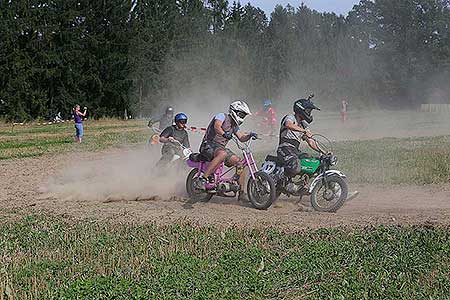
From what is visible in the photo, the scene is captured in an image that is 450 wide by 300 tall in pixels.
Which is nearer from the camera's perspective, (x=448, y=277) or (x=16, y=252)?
(x=448, y=277)

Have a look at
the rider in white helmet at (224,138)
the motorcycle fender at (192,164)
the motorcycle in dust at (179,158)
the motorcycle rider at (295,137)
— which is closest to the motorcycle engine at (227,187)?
the rider in white helmet at (224,138)

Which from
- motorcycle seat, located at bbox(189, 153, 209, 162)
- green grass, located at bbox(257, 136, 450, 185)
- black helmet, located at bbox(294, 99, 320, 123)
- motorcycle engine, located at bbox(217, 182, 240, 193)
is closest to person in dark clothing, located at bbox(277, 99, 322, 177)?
black helmet, located at bbox(294, 99, 320, 123)

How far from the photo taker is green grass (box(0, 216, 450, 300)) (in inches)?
241

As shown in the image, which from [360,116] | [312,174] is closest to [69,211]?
[312,174]

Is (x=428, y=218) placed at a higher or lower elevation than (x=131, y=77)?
lower

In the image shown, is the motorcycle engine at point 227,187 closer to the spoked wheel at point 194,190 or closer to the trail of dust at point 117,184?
the spoked wheel at point 194,190

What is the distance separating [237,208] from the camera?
11.5 meters

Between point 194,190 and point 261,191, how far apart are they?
1593mm

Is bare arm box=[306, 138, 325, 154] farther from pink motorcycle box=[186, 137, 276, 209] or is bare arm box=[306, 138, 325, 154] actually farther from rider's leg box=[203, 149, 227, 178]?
rider's leg box=[203, 149, 227, 178]

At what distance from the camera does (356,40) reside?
3625cm

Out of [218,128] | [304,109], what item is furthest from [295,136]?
[218,128]

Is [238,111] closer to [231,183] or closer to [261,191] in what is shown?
[231,183]

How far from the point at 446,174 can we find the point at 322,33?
86.3 ft

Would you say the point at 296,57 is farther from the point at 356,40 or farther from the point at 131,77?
the point at 131,77
